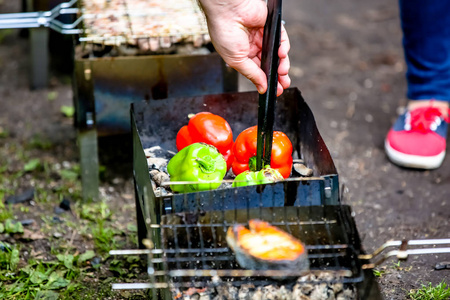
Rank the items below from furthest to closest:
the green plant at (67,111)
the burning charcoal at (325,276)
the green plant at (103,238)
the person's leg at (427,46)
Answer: the green plant at (67,111), the person's leg at (427,46), the green plant at (103,238), the burning charcoal at (325,276)

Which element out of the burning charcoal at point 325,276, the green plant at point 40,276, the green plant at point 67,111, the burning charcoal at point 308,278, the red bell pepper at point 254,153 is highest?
the green plant at point 67,111

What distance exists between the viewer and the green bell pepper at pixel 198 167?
7.52 feet

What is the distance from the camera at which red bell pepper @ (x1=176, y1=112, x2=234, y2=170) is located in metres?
2.47

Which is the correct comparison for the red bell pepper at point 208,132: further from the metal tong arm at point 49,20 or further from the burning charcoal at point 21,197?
the burning charcoal at point 21,197

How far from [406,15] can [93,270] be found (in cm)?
263

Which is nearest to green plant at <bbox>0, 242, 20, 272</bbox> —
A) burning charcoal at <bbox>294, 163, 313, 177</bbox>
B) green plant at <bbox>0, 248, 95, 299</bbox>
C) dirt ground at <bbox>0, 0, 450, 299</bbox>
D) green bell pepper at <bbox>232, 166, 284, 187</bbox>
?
green plant at <bbox>0, 248, 95, 299</bbox>

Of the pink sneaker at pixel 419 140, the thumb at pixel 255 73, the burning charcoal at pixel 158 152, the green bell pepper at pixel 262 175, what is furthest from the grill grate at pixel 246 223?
the pink sneaker at pixel 419 140

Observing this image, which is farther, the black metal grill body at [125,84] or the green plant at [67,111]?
the green plant at [67,111]

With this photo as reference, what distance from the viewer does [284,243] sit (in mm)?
1992

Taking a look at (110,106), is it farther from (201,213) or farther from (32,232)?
(201,213)

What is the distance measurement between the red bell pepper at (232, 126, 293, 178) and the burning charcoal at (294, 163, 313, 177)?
0.04 m

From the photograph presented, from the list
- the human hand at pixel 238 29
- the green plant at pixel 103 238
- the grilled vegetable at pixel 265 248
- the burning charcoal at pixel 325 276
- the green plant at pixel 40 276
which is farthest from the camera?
the green plant at pixel 103 238

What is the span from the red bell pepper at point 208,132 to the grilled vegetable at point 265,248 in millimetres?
562

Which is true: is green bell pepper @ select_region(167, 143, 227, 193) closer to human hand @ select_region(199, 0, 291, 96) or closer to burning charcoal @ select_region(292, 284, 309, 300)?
human hand @ select_region(199, 0, 291, 96)
